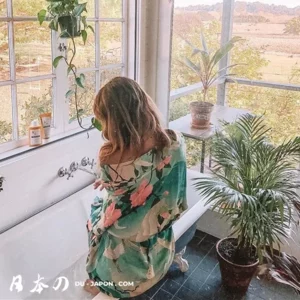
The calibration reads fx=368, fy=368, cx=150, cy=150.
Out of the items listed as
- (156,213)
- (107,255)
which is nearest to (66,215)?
(107,255)

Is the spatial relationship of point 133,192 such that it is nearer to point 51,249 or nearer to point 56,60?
point 51,249

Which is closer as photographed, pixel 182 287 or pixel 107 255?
pixel 107 255

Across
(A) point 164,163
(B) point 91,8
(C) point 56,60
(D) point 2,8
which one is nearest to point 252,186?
(A) point 164,163

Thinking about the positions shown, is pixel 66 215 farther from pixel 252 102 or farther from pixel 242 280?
pixel 252 102

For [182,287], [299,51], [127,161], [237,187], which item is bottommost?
[182,287]

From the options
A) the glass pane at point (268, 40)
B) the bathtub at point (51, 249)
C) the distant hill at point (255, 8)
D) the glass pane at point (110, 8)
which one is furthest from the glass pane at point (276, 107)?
the glass pane at point (110, 8)

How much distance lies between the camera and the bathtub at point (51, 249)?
1.93 meters

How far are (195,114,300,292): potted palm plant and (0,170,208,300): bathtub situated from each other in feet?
0.85

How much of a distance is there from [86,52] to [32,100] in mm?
527

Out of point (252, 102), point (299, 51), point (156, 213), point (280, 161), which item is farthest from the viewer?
point (252, 102)

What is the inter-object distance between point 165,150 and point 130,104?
241mm

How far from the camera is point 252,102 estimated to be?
8.68 feet

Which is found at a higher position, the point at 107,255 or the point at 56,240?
the point at 107,255

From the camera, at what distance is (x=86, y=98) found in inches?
101
